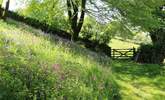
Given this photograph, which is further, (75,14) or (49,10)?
(75,14)

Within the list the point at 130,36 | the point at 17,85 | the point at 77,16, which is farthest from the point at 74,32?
the point at 17,85

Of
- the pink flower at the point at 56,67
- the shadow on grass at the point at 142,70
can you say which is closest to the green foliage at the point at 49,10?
the shadow on grass at the point at 142,70

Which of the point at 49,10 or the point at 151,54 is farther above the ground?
the point at 49,10

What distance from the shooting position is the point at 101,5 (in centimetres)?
3042

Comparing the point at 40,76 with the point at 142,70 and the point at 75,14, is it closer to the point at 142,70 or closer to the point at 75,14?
the point at 75,14

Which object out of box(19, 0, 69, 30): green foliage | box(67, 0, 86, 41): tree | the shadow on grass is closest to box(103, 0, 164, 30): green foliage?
box(67, 0, 86, 41): tree

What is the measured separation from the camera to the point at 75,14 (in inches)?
1215

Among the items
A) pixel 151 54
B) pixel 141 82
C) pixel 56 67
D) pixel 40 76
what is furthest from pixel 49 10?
pixel 40 76

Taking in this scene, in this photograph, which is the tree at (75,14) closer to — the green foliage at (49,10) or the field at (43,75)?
the green foliage at (49,10)

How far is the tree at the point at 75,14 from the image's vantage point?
30.5 metres

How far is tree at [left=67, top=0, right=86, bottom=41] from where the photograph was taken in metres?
30.5

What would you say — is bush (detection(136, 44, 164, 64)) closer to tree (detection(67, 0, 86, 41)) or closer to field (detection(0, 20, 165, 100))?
tree (detection(67, 0, 86, 41))

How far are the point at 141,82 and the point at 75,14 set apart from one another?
25.1ft

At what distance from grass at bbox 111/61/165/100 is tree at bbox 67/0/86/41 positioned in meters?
4.50
